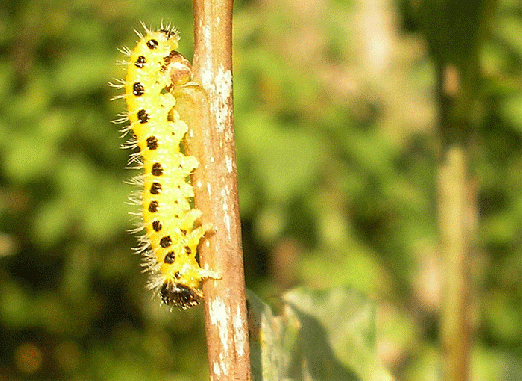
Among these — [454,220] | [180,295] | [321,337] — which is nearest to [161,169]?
[180,295]

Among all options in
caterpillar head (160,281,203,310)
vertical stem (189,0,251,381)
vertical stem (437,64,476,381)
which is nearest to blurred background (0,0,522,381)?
vertical stem (437,64,476,381)

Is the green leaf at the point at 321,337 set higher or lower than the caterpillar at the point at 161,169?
lower

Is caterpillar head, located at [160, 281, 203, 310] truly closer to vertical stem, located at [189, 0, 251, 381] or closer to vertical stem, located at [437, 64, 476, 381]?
vertical stem, located at [437, 64, 476, 381]

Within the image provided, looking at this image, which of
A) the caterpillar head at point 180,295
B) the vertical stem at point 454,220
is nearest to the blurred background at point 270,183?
the vertical stem at point 454,220

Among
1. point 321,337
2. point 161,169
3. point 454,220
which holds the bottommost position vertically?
point 321,337

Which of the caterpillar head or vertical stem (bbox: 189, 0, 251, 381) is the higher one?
vertical stem (bbox: 189, 0, 251, 381)

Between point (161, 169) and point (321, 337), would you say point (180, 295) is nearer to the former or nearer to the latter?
point (161, 169)

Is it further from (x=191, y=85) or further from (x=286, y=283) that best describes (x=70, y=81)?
(x=191, y=85)

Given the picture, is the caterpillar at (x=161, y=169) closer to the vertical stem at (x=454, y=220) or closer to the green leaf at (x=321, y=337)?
the green leaf at (x=321, y=337)
